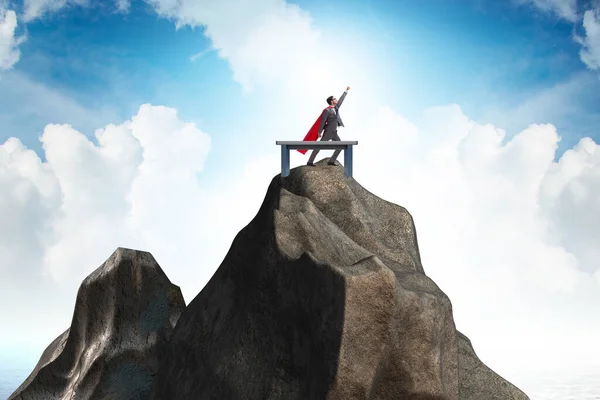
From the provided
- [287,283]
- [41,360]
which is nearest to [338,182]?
[287,283]

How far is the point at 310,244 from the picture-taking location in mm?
8484

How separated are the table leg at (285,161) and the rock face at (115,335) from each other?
2908mm

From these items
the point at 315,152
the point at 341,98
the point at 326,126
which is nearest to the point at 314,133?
the point at 326,126

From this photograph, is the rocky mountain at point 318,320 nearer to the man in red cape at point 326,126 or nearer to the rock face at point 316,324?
the rock face at point 316,324

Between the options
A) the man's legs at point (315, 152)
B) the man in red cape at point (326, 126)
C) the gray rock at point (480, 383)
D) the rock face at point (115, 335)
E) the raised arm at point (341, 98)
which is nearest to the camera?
the gray rock at point (480, 383)

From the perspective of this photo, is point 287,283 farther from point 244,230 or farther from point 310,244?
point 244,230

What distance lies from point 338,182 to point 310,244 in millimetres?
2580

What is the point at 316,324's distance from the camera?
24.2 feet

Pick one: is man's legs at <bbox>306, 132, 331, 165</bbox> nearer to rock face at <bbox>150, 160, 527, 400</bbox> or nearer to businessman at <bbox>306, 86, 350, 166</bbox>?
businessman at <bbox>306, 86, 350, 166</bbox>

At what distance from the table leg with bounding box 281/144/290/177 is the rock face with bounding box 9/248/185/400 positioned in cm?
291

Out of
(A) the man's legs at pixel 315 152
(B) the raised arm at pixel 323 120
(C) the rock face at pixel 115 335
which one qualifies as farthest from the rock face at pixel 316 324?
(B) the raised arm at pixel 323 120

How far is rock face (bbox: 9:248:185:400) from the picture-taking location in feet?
36.4

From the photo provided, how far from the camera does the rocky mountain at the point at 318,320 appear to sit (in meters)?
7.21

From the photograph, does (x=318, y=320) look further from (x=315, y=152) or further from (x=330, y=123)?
(x=330, y=123)
